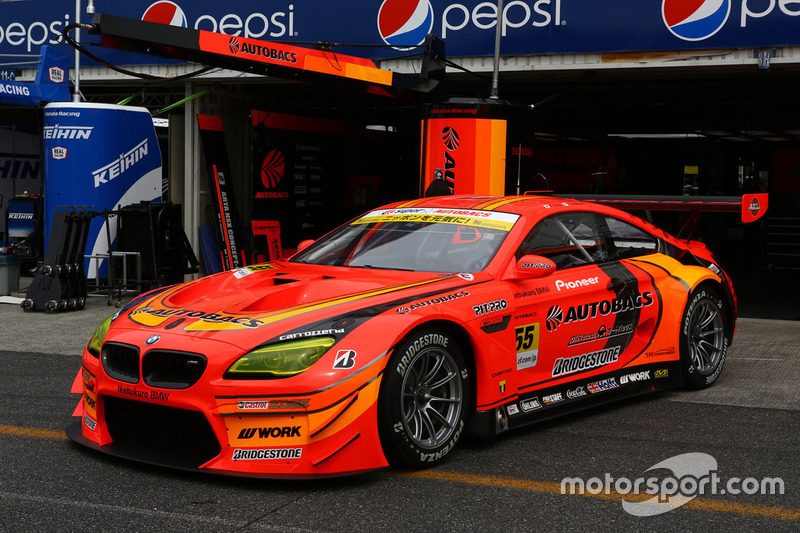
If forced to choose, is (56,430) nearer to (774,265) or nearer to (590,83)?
(590,83)

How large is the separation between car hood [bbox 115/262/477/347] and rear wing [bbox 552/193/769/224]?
2.96 meters

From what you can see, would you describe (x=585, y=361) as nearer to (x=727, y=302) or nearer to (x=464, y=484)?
(x=464, y=484)

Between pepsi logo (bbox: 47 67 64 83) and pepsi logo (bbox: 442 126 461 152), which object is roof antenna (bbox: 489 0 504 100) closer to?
pepsi logo (bbox: 442 126 461 152)

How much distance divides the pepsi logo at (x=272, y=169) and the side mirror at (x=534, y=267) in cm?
1061

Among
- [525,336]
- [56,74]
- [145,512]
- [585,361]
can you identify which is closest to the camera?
[145,512]

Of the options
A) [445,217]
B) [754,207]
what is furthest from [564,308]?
[754,207]

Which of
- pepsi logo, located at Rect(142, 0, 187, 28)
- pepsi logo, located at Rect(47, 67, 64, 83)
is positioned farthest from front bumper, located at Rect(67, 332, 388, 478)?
pepsi logo, located at Rect(142, 0, 187, 28)

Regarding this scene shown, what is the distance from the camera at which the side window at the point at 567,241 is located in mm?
5848

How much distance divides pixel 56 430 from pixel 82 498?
1332mm

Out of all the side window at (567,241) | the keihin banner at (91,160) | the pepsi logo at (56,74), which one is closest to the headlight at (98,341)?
the side window at (567,241)

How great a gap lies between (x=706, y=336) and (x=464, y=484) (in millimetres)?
2889

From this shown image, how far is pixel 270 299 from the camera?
5.08 metres

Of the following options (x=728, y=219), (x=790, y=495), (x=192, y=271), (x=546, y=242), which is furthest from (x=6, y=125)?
(x=790, y=495)

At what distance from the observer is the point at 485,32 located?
12570mm
